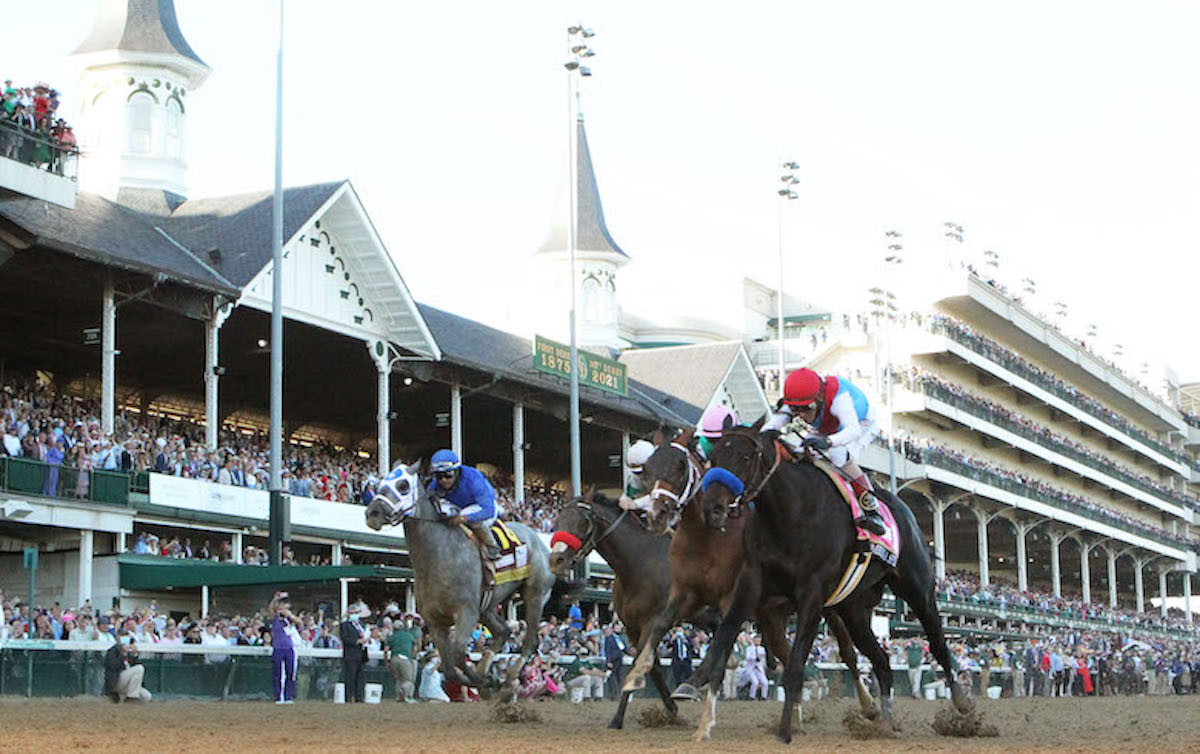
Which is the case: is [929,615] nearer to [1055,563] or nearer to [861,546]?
[861,546]

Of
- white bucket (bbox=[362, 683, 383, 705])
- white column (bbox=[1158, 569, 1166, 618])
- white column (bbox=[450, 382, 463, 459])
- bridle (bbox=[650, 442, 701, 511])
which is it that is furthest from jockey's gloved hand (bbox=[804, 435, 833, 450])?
white column (bbox=[1158, 569, 1166, 618])

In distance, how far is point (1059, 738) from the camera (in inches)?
530

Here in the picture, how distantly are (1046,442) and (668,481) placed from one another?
75945 mm

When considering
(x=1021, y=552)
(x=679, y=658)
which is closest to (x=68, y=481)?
(x=679, y=658)

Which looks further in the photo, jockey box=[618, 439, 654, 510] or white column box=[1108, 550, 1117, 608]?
white column box=[1108, 550, 1117, 608]

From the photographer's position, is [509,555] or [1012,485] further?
[1012,485]

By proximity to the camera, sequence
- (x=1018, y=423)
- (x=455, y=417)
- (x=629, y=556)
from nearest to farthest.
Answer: (x=629, y=556) < (x=455, y=417) < (x=1018, y=423)

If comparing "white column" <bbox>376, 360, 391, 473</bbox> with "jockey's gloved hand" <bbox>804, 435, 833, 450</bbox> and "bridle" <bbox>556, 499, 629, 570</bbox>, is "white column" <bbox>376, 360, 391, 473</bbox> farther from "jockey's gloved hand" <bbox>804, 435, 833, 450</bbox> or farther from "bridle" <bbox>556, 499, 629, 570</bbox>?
"jockey's gloved hand" <bbox>804, 435, 833, 450</bbox>

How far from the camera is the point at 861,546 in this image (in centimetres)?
1329

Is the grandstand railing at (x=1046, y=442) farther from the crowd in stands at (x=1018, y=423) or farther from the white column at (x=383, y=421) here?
the white column at (x=383, y=421)

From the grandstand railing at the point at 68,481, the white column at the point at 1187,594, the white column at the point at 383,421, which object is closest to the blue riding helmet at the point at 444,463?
the grandstand railing at the point at 68,481

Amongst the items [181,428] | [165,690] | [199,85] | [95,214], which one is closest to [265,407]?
[181,428]

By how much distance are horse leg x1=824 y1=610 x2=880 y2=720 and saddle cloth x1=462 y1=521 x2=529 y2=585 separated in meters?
3.19

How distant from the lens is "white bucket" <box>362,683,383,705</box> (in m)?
23.9
